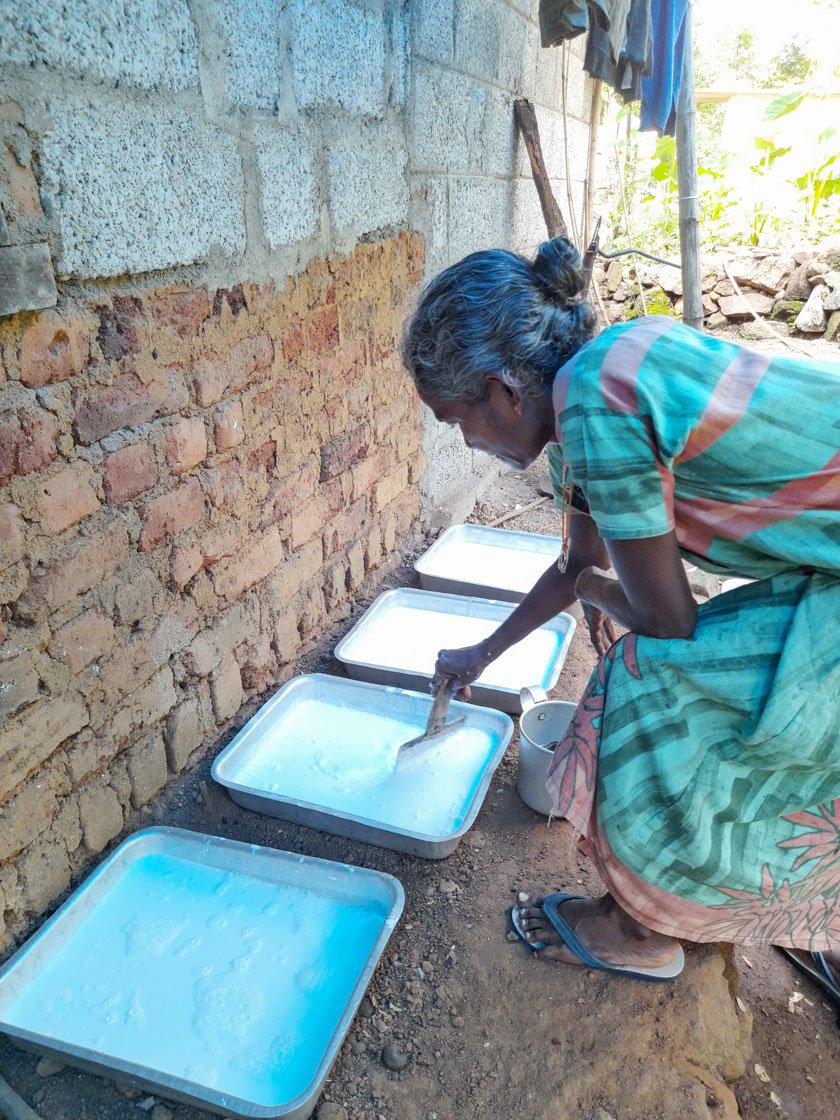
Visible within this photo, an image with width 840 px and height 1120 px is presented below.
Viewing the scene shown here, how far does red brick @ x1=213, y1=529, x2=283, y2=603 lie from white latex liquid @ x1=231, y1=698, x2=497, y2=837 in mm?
396

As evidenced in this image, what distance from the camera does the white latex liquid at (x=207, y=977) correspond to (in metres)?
1.35

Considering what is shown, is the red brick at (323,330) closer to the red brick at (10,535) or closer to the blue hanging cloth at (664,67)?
the red brick at (10,535)

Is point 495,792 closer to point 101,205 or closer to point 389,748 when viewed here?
point 389,748

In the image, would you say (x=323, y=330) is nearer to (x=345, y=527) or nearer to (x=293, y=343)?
(x=293, y=343)

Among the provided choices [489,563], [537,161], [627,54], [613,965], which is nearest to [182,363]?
[613,965]

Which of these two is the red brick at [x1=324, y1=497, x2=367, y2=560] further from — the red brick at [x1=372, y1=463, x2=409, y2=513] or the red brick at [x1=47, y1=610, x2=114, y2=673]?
the red brick at [x1=47, y1=610, x2=114, y2=673]

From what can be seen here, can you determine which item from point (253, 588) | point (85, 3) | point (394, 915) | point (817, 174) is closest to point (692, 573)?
point (253, 588)

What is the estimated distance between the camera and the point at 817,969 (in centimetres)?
181

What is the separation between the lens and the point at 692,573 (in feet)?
10.9

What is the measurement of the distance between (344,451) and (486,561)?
2.81ft

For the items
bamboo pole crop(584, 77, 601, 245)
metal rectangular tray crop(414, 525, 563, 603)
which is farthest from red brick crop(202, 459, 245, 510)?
bamboo pole crop(584, 77, 601, 245)

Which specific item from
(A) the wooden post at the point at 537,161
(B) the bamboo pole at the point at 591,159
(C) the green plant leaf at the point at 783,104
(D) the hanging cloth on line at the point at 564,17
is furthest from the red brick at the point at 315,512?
(C) the green plant leaf at the point at 783,104

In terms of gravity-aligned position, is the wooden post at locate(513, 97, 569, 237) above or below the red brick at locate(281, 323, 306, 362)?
above

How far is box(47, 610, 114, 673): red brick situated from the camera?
1.51m
